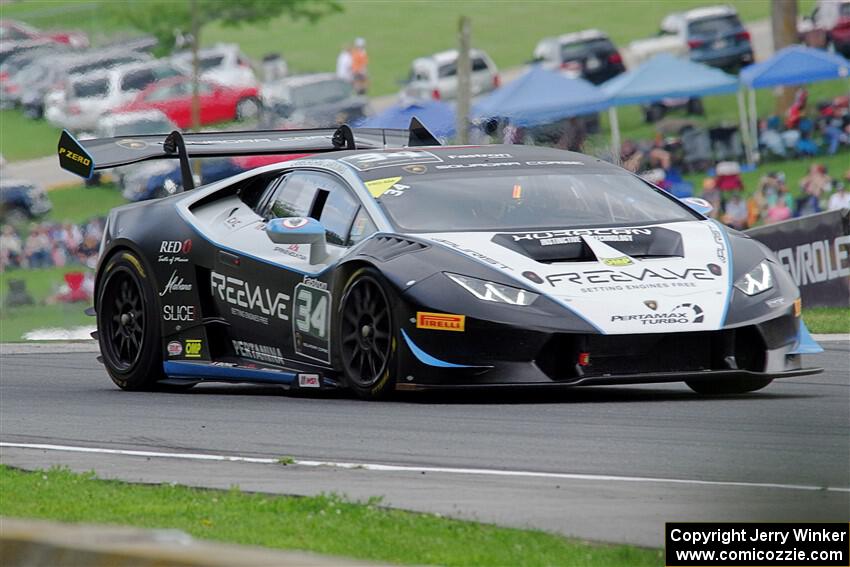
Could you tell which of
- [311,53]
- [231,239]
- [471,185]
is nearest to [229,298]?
[231,239]

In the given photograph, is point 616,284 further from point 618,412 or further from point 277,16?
point 277,16

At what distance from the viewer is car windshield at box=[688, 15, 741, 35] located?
1647 inches

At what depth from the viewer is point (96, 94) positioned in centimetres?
3897

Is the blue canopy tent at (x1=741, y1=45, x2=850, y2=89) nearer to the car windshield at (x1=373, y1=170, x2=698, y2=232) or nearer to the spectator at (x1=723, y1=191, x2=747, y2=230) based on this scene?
the spectator at (x1=723, y1=191, x2=747, y2=230)

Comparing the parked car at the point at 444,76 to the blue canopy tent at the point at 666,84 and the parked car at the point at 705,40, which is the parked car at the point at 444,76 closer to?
the parked car at the point at 705,40

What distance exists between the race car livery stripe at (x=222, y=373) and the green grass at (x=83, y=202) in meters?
23.9

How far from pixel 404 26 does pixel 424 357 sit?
40593 mm

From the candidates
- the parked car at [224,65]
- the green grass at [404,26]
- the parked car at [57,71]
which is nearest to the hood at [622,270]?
the parked car at [224,65]

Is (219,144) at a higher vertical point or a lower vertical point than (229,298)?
higher

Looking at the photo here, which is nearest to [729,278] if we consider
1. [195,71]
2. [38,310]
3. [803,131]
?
[38,310]

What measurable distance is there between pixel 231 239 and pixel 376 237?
150 cm

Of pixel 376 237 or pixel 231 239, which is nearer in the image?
pixel 376 237

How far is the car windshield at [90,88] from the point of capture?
1533 inches

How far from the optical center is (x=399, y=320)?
28.1 feet
